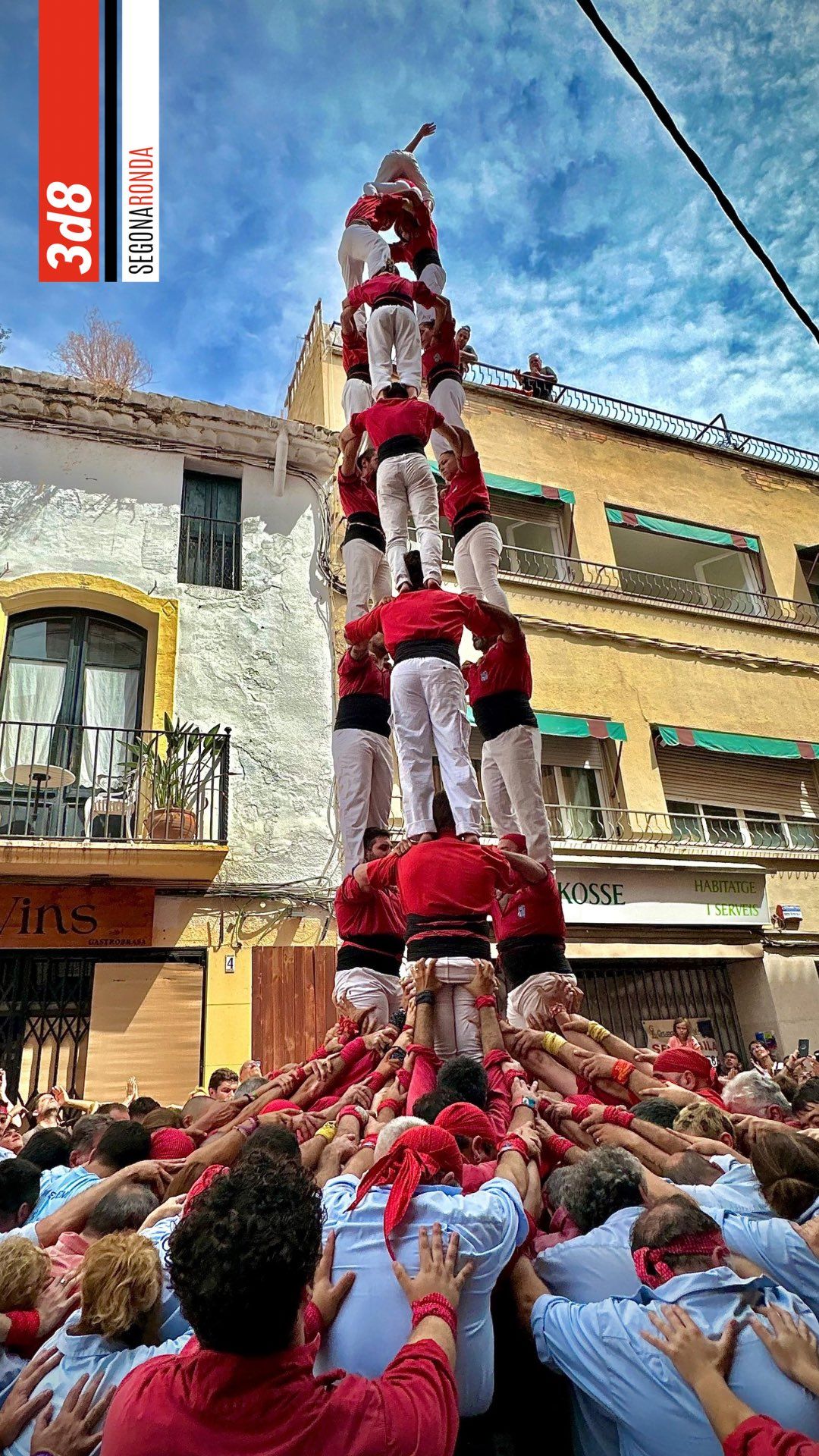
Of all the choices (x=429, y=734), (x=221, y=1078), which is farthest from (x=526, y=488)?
(x=221, y=1078)

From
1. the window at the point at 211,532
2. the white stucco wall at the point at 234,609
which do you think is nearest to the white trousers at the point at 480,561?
the white stucco wall at the point at 234,609

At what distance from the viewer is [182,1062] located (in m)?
8.79

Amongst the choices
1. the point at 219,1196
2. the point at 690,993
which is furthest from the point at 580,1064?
the point at 690,993

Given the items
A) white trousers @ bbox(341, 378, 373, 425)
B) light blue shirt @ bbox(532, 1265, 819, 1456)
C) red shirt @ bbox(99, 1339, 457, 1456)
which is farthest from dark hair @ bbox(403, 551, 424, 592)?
red shirt @ bbox(99, 1339, 457, 1456)

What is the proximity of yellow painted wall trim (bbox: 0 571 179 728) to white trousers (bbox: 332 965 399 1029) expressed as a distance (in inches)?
235

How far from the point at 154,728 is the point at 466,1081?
790 centimetres

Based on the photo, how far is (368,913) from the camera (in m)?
5.17

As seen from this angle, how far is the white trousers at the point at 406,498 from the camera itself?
18.2ft

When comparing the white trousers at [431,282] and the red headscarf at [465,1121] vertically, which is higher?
the white trousers at [431,282]

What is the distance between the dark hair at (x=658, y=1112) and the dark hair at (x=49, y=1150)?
2.16 m

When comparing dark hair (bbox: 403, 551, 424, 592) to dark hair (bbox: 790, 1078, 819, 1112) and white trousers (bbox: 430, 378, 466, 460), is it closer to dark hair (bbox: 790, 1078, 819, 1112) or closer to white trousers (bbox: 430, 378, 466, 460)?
white trousers (bbox: 430, 378, 466, 460)

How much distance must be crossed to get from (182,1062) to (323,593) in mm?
5944

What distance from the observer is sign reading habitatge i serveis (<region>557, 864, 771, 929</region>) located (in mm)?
11820
